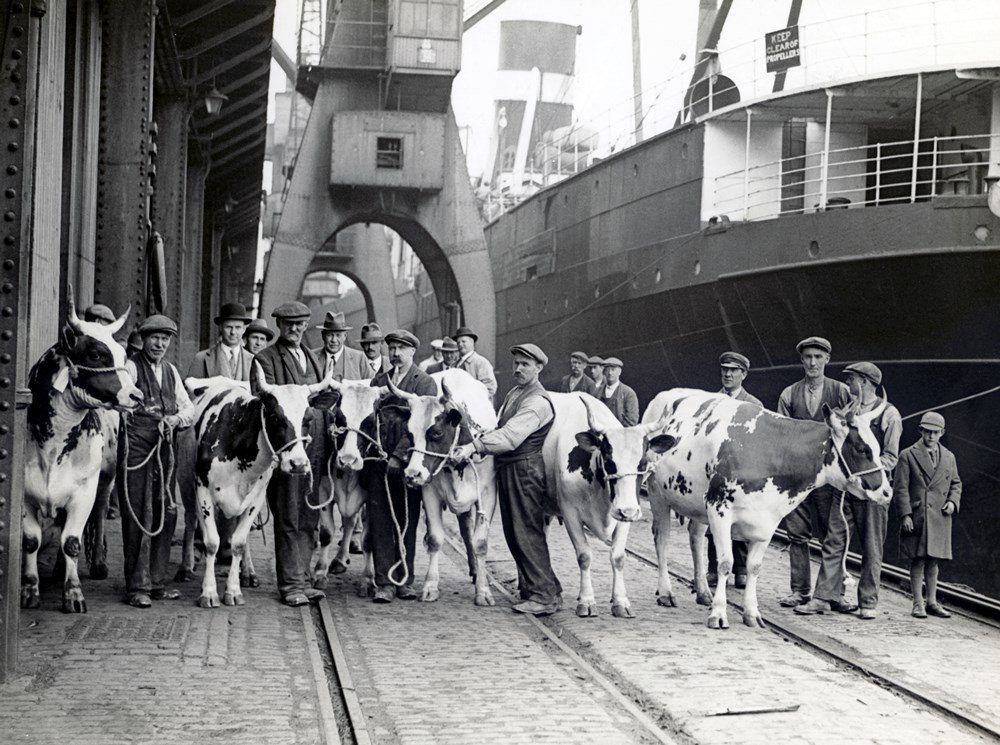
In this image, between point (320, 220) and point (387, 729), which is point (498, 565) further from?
point (320, 220)

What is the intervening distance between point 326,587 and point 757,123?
44.8ft

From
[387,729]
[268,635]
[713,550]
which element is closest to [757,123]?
[713,550]

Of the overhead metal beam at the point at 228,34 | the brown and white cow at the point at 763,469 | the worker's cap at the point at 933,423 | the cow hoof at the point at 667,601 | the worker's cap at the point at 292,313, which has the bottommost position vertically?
the cow hoof at the point at 667,601

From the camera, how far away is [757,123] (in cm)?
2144

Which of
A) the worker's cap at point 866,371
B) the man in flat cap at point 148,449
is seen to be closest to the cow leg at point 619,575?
the worker's cap at point 866,371

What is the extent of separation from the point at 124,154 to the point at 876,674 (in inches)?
388

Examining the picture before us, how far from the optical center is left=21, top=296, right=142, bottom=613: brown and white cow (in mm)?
8469

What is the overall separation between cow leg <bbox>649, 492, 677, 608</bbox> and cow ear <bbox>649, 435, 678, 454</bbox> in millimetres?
1027

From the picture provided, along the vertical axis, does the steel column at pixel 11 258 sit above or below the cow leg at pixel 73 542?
above

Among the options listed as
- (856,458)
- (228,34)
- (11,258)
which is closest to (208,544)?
(11,258)

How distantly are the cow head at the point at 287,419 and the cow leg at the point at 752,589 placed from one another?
3610 millimetres

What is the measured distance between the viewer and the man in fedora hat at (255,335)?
11805mm

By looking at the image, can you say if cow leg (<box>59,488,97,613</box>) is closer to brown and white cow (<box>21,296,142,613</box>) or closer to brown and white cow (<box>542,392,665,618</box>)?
brown and white cow (<box>21,296,142,613</box>)

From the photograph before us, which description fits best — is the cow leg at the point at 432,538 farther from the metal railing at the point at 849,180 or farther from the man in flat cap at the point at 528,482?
the metal railing at the point at 849,180
